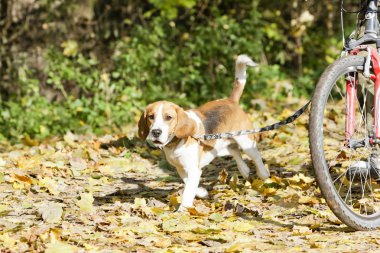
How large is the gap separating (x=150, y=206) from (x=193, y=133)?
0.60 meters

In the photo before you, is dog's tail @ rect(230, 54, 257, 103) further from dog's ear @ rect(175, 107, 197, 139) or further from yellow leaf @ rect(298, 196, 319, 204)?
yellow leaf @ rect(298, 196, 319, 204)

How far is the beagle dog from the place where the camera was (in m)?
4.88

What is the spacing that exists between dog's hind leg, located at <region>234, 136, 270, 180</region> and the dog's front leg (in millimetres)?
766

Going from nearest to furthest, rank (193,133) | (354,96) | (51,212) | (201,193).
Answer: (354,96) < (51,212) < (193,133) < (201,193)

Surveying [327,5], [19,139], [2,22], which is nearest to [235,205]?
[19,139]

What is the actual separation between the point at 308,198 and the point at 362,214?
665 mm

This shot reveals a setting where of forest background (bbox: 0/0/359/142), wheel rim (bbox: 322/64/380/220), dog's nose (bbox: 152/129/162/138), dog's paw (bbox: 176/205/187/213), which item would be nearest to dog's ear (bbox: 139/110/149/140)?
dog's nose (bbox: 152/129/162/138)

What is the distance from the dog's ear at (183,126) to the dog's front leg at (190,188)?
0.27 m

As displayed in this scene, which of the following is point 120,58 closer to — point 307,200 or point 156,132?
point 156,132

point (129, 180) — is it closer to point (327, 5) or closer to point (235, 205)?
point (235, 205)

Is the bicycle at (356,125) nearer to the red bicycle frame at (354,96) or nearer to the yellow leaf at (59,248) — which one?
the red bicycle frame at (354,96)

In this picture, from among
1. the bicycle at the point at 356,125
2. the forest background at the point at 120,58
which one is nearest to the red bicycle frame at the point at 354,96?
the bicycle at the point at 356,125

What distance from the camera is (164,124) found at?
4848mm

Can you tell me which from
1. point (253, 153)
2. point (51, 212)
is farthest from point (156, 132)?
point (253, 153)
